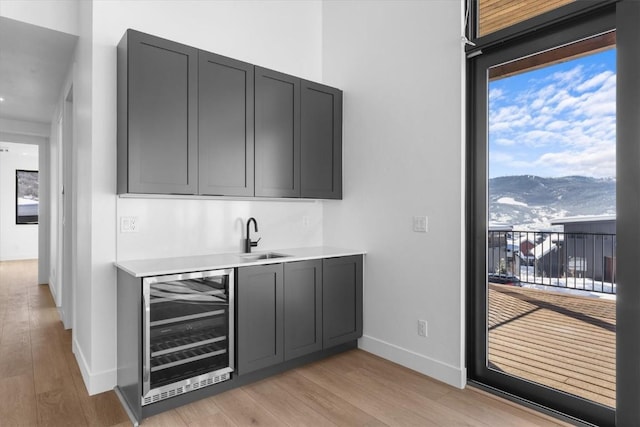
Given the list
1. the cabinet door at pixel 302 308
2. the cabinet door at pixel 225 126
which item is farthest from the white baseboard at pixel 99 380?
the cabinet door at pixel 225 126

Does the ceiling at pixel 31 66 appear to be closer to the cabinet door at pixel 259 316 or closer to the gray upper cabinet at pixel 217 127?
the gray upper cabinet at pixel 217 127

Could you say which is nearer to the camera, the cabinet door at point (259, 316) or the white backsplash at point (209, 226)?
the cabinet door at point (259, 316)

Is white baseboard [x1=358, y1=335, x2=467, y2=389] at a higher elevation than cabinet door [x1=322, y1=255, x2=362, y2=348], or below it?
below

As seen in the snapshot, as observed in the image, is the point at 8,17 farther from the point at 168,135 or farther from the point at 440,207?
the point at 440,207

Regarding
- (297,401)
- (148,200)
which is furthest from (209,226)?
(297,401)

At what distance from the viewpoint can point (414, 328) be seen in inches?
115

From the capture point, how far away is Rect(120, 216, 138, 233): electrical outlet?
2.64m

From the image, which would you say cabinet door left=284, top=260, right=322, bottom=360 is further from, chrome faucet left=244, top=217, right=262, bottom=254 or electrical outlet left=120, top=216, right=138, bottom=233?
electrical outlet left=120, top=216, right=138, bottom=233

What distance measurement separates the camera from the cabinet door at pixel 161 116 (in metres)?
2.39

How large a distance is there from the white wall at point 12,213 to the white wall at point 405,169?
338 inches

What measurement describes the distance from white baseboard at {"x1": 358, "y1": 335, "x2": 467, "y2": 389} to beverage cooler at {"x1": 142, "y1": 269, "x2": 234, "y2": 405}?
4.07 ft

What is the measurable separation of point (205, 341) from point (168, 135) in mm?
1349

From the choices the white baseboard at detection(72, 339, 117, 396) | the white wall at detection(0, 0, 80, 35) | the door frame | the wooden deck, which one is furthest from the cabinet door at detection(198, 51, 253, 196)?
the wooden deck

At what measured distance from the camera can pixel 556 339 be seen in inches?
94.6
